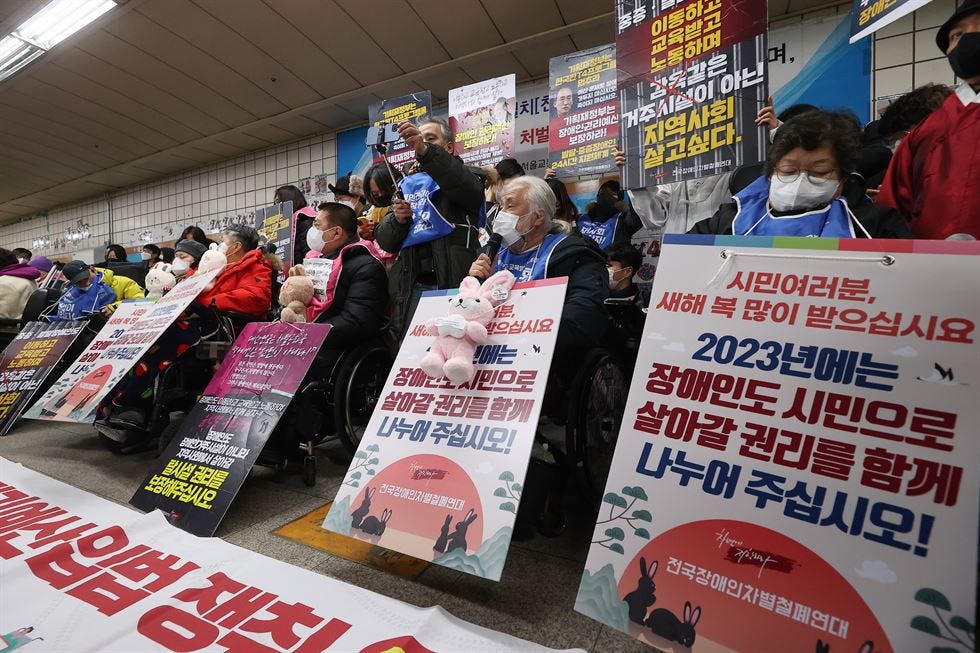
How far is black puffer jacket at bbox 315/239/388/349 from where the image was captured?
81.6 inches

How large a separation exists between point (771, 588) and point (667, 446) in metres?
0.27

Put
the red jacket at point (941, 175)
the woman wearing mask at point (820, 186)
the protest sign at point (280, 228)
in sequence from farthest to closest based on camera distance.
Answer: the protest sign at point (280, 228), the red jacket at point (941, 175), the woman wearing mask at point (820, 186)

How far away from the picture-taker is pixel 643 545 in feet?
2.84

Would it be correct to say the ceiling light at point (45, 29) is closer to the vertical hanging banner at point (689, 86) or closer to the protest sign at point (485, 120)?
the protest sign at point (485, 120)

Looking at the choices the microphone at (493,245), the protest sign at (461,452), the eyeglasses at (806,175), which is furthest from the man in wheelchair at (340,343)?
the eyeglasses at (806,175)

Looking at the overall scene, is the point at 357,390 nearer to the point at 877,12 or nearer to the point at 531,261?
the point at 531,261

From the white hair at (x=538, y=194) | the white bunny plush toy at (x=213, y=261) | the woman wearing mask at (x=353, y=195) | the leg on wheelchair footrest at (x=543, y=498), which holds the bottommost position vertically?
the leg on wheelchair footrest at (x=543, y=498)

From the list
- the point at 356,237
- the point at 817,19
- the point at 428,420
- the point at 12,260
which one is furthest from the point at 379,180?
the point at 12,260

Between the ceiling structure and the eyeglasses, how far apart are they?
304cm

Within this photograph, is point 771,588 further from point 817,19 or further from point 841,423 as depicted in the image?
point 817,19

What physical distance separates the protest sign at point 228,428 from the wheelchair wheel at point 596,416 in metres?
Answer: 1.01

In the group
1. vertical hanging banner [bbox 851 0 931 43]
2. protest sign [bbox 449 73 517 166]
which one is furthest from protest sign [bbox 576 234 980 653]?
protest sign [bbox 449 73 517 166]

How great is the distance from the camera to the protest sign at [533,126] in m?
4.55

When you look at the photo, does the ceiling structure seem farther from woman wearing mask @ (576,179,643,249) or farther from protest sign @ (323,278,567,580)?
protest sign @ (323,278,567,580)
